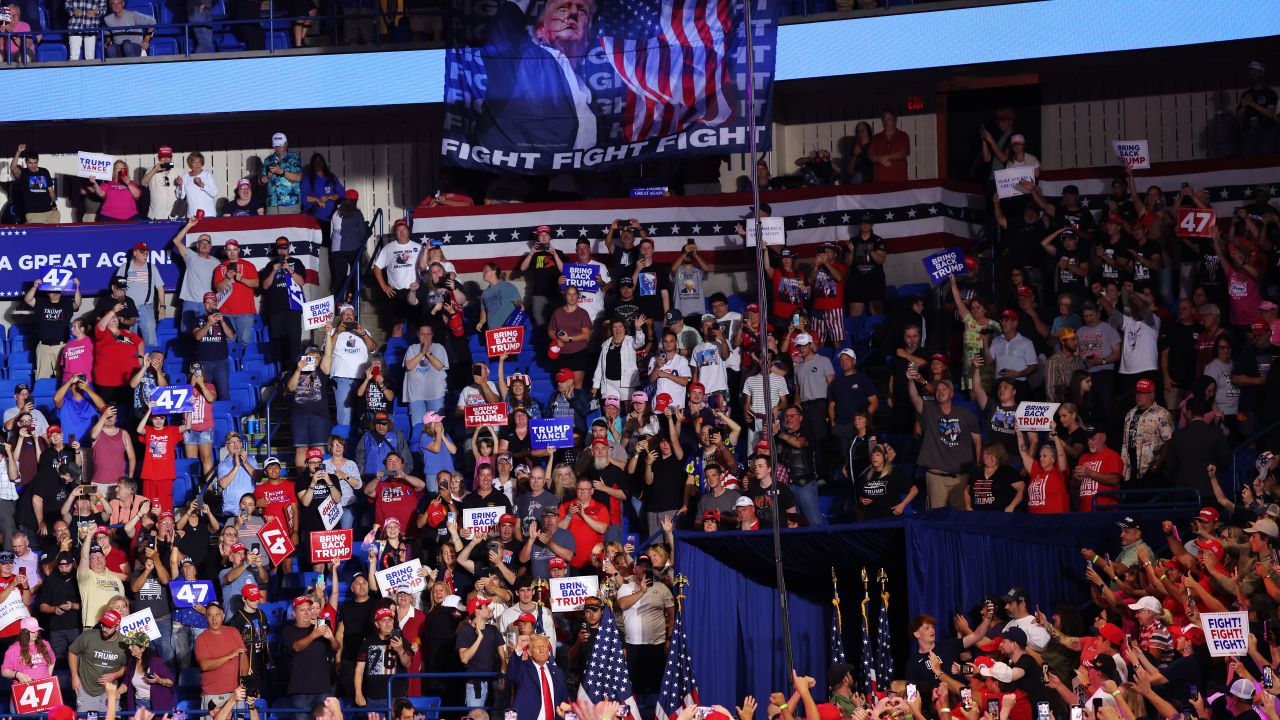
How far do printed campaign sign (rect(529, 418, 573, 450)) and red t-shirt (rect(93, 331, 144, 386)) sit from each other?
491 cm

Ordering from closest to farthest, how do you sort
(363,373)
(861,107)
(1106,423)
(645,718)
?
(645,718) → (1106,423) → (363,373) → (861,107)

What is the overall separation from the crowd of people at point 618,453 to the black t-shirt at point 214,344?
0.19 feet

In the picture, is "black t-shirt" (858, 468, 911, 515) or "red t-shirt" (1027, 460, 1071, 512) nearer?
"red t-shirt" (1027, 460, 1071, 512)

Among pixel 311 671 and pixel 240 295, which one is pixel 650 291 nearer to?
pixel 240 295

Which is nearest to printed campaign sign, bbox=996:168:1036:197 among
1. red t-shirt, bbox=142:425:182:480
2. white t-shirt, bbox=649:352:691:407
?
white t-shirt, bbox=649:352:691:407

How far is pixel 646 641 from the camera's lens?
53.0ft

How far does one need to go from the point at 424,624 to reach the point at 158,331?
722 centimetres

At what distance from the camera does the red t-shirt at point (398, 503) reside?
717 inches

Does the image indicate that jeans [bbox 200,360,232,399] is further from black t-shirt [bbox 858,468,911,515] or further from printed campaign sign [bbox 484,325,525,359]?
black t-shirt [bbox 858,468,911,515]

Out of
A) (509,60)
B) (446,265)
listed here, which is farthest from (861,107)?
(446,265)

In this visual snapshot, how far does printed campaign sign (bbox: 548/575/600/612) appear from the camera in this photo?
1639 cm

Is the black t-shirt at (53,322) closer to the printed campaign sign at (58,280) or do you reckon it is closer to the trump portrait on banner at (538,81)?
the printed campaign sign at (58,280)

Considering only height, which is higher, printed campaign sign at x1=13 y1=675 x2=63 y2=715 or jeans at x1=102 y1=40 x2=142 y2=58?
jeans at x1=102 y1=40 x2=142 y2=58

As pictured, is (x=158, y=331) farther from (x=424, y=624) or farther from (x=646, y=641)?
(x=646, y=641)
